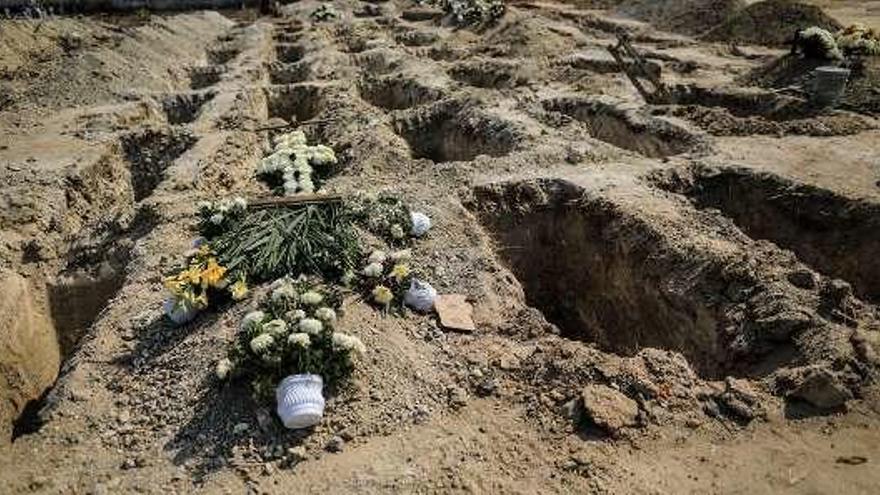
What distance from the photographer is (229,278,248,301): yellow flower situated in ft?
22.5

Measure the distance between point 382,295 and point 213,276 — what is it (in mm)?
1658

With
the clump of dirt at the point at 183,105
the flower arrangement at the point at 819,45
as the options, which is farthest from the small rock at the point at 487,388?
the flower arrangement at the point at 819,45

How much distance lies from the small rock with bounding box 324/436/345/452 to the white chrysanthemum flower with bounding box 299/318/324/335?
0.90 meters

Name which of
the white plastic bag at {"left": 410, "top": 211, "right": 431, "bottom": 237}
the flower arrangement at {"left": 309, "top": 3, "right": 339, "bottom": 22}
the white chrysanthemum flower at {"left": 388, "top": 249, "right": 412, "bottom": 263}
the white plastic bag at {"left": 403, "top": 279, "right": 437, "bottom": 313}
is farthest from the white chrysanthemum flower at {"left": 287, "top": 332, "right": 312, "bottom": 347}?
the flower arrangement at {"left": 309, "top": 3, "right": 339, "bottom": 22}

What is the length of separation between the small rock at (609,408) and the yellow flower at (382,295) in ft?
6.91

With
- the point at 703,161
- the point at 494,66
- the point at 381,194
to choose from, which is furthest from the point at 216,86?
the point at 703,161

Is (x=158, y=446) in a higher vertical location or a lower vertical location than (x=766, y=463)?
lower

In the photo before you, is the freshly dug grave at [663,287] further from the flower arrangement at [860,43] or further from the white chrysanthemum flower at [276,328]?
the flower arrangement at [860,43]

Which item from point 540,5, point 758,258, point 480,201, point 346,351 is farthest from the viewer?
point 540,5

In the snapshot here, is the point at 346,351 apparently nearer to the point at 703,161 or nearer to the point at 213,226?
the point at 213,226

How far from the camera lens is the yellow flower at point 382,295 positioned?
694 centimetres

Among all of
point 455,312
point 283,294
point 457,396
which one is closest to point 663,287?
point 455,312

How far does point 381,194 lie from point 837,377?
17.9 feet

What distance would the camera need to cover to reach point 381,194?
9.09m
